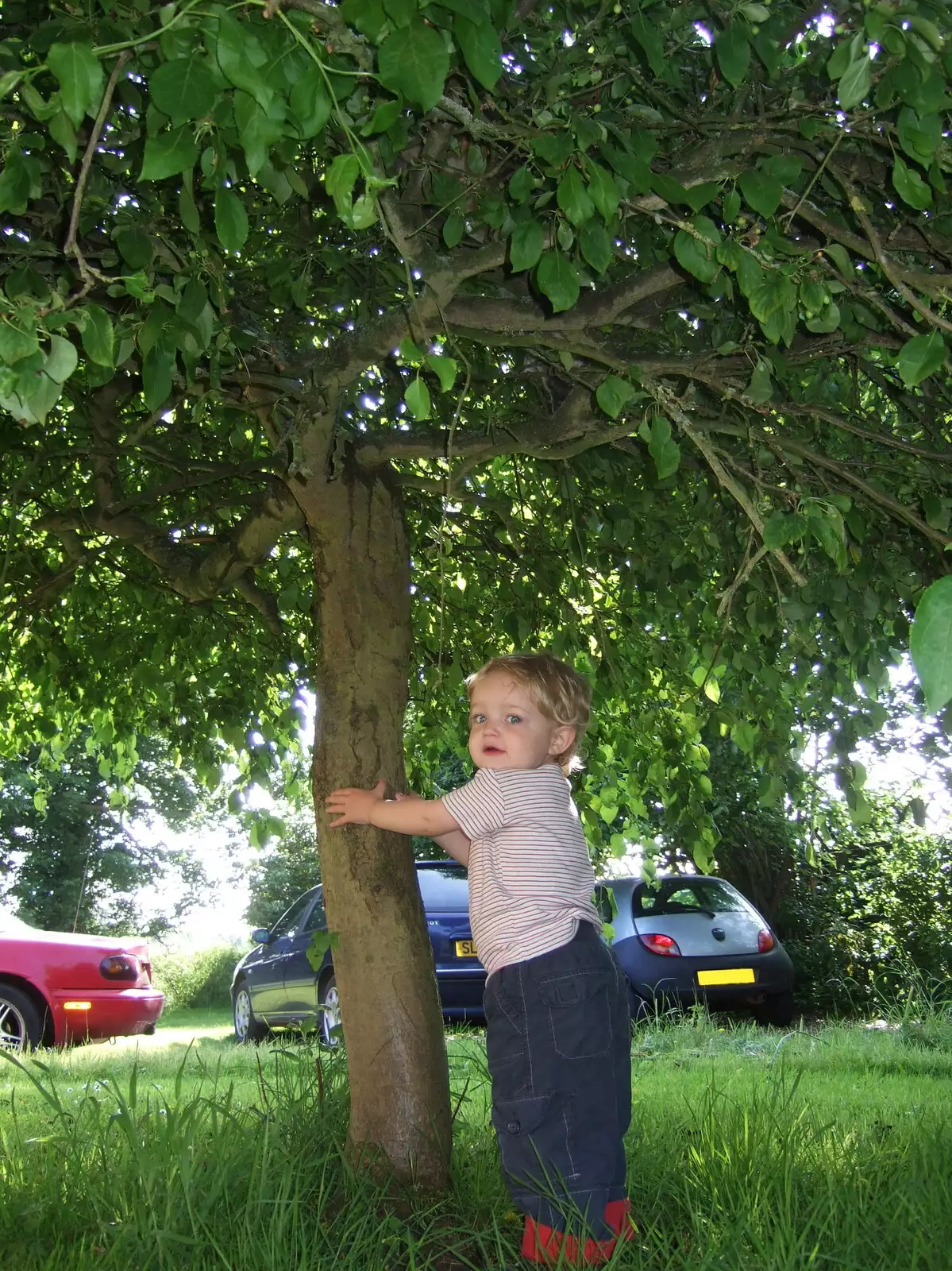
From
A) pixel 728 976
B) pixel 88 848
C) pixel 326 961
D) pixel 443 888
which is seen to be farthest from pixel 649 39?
pixel 88 848

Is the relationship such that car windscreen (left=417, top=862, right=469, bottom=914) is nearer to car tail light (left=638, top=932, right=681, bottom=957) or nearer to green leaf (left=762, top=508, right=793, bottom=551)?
car tail light (left=638, top=932, right=681, bottom=957)

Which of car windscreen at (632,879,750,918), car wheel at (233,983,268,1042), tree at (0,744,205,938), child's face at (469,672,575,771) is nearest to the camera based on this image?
child's face at (469,672,575,771)

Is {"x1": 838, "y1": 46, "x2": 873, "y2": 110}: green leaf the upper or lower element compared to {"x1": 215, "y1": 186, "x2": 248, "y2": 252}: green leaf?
upper

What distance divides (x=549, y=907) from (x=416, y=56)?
1953mm

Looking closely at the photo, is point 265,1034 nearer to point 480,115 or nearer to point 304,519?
point 304,519

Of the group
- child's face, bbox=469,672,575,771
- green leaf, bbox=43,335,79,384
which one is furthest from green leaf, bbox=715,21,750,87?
child's face, bbox=469,672,575,771

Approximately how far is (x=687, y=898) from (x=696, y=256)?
7916 millimetres

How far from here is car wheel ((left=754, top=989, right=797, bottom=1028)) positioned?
9.41 metres

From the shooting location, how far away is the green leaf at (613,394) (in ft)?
8.41

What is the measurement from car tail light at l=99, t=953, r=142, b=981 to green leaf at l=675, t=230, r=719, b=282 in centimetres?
809

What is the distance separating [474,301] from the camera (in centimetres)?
300

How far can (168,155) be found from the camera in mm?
1622

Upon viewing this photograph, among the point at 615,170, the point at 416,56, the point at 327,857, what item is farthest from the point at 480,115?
the point at 327,857

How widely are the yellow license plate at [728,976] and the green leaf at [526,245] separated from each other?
7.85m
